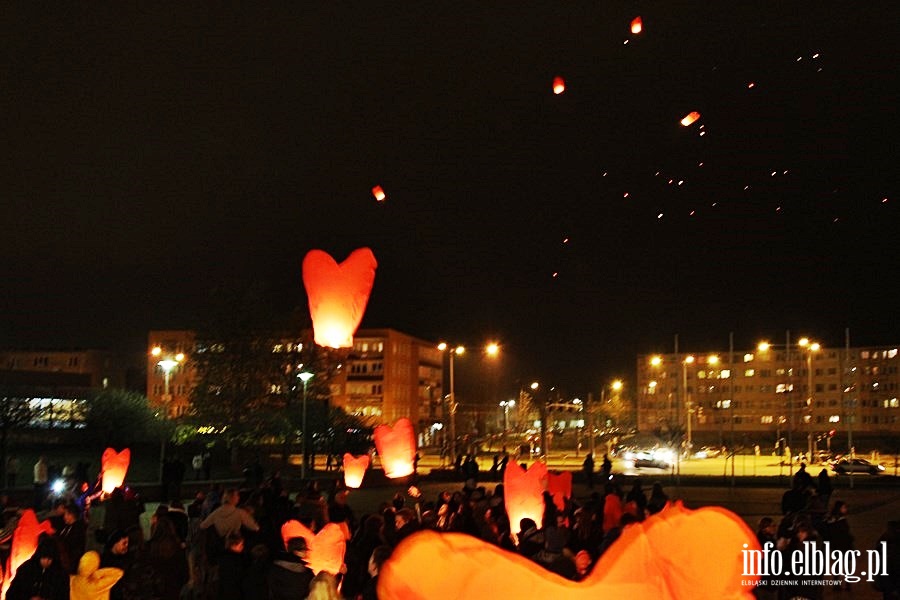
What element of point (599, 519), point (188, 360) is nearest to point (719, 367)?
point (188, 360)

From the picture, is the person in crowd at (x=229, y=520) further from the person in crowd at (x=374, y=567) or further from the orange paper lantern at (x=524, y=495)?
the orange paper lantern at (x=524, y=495)

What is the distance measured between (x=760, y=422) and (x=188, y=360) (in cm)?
6215

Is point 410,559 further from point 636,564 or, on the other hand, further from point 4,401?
point 4,401

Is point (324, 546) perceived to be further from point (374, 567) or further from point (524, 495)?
point (524, 495)

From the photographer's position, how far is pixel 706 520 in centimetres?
634

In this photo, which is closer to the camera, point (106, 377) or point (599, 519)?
point (599, 519)

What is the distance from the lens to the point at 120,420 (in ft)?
182

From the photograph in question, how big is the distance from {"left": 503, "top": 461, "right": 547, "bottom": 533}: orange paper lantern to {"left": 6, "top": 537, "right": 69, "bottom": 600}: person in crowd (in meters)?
7.83

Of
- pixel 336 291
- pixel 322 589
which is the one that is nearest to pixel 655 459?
pixel 336 291

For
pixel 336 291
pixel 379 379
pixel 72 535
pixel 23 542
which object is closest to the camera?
Answer: pixel 72 535

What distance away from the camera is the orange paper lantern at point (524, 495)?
52.6 feet

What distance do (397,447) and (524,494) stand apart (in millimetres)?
7913

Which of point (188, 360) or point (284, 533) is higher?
point (188, 360)

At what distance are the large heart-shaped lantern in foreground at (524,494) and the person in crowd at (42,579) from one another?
7.83m
